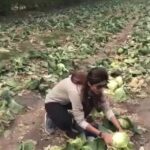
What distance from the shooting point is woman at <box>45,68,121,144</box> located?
616 cm

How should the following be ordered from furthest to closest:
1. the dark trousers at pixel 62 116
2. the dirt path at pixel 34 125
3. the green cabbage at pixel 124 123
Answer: the dirt path at pixel 34 125 → the green cabbage at pixel 124 123 → the dark trousers at pixel 62 116

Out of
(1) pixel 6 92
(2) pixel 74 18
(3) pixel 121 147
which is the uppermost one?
(2) pixel 74 18

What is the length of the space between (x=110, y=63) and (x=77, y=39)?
15.0 feet

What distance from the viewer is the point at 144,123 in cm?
763

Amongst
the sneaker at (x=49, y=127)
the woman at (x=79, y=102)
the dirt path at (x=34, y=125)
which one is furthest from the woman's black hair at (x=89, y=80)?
the dirt path at (x=34, y=125)

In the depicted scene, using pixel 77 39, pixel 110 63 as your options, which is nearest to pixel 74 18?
pixel 77 39

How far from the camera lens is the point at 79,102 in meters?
6.32

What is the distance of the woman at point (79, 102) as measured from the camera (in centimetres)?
616

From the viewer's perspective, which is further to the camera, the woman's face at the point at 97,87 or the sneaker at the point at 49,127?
the sneaker at the point at 49,127

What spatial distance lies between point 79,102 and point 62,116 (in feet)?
1.89

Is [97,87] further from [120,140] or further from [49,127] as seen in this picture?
[49,127]

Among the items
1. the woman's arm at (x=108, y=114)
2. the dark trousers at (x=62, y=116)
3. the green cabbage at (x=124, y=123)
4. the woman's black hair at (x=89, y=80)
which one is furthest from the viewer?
the green cabbage at (x=124, y=123)

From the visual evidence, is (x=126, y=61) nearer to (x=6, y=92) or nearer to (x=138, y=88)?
(x=138, y=88)

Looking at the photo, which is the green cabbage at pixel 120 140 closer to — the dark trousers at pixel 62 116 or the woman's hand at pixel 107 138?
the woman's hand at pixel 107 138
